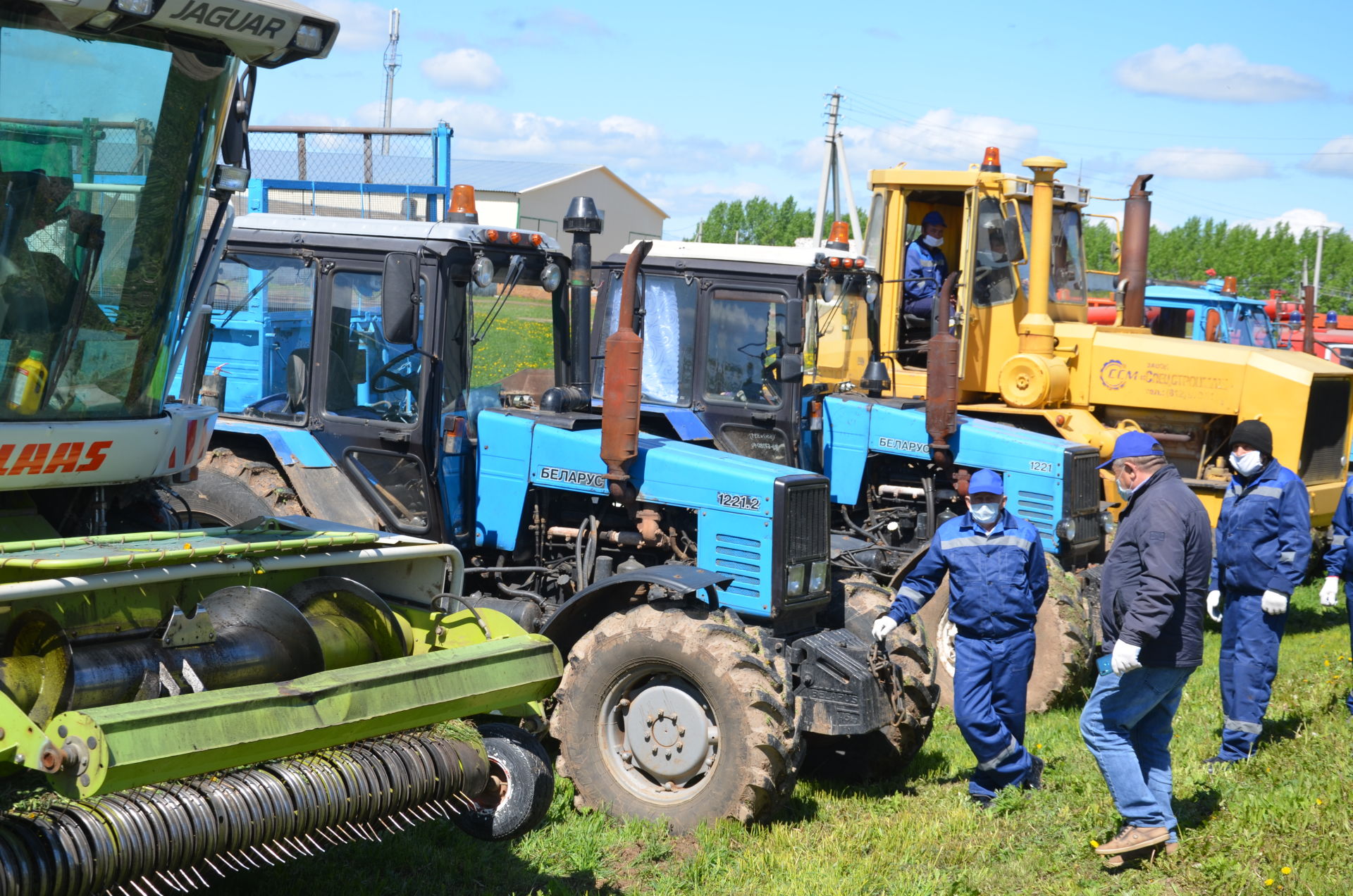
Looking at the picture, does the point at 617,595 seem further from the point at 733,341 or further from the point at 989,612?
the point at 733,341

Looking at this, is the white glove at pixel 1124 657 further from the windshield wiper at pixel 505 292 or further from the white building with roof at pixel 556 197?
the white building with roof at pixel 556 197

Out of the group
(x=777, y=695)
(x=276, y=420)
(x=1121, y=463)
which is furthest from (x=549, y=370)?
(x=1121, y=463)

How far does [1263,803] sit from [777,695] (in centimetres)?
221

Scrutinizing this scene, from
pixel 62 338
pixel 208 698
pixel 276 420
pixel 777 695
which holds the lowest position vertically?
pixel 777 695

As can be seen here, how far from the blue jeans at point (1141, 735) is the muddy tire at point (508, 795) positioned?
7.60 ft

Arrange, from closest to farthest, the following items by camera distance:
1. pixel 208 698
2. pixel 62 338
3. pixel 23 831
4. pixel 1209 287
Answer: pixel 23 831, pixel 208 698, pixel 62 338, pixel 1209 287

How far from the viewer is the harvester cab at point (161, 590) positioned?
10.9 ft

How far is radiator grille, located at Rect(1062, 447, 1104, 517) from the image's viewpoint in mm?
8500

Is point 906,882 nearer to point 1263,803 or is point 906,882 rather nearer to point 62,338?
point 1263,803

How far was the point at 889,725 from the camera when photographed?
6.05 m

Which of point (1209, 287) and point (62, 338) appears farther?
point (1209, 287)

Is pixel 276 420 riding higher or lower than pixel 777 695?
higher

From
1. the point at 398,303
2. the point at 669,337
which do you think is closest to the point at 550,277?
the point at 398,303

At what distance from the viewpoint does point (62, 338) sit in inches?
163
